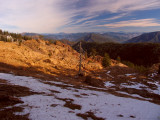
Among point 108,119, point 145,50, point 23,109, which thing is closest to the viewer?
point 23,109

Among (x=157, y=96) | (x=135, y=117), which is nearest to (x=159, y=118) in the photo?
(x=135, y=117)

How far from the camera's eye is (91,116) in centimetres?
822

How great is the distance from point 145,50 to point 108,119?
207785 millimetres

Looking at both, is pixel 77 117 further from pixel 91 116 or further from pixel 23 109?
pixel 23 109

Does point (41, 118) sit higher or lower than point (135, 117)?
higher

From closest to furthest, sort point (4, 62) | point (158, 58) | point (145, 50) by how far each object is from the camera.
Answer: point (4, 62)
point (158, 58)
point (145, 50)

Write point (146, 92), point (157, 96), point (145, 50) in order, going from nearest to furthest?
point (157, 96) < point (146, 92) < point (145, 50)

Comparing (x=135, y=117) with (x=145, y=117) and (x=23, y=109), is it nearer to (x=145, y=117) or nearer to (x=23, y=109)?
(x=145, y=117)

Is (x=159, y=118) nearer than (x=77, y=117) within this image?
No

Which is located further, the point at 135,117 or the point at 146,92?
the point at 146,92

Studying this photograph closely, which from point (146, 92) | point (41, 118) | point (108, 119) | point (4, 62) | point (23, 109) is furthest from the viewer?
point (4, 62)

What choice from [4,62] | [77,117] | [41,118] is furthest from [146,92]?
[4,62]

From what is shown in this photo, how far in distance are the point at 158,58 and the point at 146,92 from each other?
163966 millimetres

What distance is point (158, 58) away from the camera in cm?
14775
